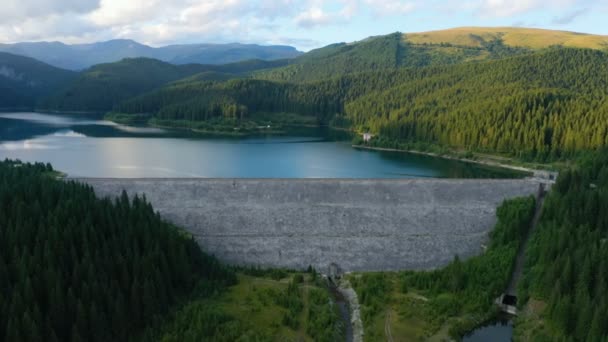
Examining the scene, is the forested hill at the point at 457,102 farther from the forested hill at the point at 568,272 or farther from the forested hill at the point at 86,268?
the forested hill at the point at 86,268

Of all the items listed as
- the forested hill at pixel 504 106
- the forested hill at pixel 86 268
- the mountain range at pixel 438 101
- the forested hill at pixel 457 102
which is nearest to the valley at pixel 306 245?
the forested hill at pixel 86 268

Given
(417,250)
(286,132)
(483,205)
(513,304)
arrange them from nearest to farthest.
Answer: (513,304) < (417,250) < (483,205) < (286,132)

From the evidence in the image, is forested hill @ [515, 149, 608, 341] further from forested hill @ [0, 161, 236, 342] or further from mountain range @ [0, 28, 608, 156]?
mountain range @ [0, 28, 608, 156]

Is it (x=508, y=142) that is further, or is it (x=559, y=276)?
(x=508, y=142)

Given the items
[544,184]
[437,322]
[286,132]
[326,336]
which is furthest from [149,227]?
[286,132]

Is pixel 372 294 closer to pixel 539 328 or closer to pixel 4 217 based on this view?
pixel 539 328

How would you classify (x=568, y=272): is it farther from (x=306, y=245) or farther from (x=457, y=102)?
(x=457, y=102)

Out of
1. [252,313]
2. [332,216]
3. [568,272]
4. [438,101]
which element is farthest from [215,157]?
[568,272]
